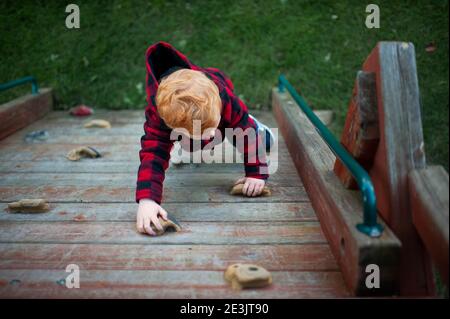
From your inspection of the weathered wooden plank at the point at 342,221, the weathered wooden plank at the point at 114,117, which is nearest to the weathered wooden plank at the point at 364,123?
the weathered wooden plank at the point at 342,221

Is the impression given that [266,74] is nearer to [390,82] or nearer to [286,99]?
[286,99]

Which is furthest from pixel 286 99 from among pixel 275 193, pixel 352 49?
pixel 275 193

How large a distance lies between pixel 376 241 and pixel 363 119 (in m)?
0.54

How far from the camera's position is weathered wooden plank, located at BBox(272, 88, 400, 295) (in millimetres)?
1662

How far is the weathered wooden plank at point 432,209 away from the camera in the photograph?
4.97 ft

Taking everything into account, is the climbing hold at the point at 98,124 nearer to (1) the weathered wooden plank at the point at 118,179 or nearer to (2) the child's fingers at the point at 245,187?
(1) the weathered wooden plank at the point at 118,179

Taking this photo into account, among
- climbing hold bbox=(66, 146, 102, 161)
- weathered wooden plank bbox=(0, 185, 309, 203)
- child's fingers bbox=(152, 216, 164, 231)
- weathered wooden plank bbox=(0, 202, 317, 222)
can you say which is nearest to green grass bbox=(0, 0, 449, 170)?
climbing hold bbox=(66, 146, 102, 161)

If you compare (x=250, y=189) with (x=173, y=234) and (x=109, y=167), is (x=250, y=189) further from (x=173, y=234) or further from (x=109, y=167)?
(x=109, y=167)

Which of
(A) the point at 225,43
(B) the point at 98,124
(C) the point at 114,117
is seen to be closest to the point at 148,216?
(B) the point at 98,124

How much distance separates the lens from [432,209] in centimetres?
158

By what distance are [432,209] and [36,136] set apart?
315cm

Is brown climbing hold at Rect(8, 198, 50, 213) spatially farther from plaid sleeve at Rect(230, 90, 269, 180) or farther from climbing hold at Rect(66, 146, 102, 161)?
plaid sleeve at Rect(230, 90, 269, 180)

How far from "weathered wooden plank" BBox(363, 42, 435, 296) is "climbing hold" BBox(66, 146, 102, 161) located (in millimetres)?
2123

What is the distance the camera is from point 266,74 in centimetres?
480
